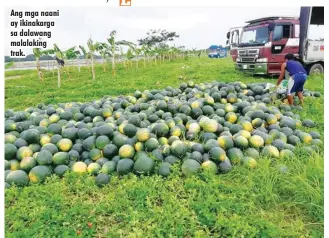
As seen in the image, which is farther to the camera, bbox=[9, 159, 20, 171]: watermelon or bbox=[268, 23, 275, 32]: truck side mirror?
bbox=[268, 23, 275, 32]: truck side mirror

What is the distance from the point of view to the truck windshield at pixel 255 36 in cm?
1463

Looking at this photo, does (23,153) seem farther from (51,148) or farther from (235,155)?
(235,155)

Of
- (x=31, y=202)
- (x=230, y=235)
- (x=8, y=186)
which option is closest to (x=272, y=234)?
(x=230, y=235)

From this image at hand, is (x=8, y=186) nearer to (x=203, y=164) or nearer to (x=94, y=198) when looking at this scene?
(x=94, y=198)

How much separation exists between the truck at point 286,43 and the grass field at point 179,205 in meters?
11.3

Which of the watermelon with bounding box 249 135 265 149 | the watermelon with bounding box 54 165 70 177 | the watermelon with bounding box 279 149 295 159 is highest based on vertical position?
the watermelon with bounding box 249 135 265 149

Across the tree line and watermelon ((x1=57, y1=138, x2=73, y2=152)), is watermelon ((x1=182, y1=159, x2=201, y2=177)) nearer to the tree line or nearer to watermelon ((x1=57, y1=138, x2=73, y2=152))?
watermelon ((x1=57, y1=138, x2=73, y2=152))

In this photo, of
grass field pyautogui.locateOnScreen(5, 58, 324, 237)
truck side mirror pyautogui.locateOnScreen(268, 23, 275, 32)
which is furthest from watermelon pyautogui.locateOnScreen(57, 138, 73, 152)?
truck side mirror pyautogui.locateOnScreen(268, 23, 275, 32)

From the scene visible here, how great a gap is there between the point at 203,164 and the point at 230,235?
1085 millimetres

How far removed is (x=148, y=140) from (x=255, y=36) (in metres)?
13.1

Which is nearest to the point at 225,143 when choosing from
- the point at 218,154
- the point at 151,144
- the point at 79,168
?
the point at 218,154

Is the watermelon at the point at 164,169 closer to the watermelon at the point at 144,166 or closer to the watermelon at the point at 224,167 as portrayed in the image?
the watermelon at the point at 144,166

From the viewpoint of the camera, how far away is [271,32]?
14195 millimetres

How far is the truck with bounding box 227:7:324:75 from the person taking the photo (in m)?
13.6
